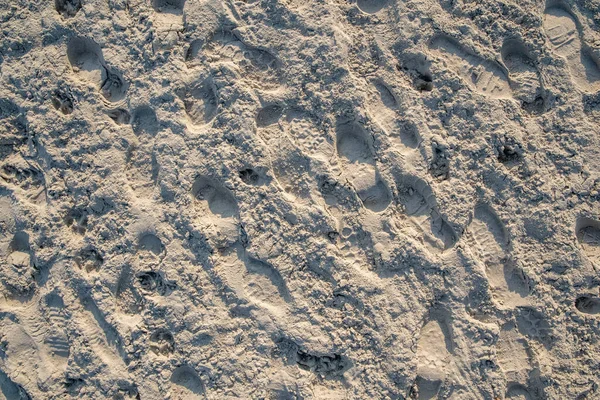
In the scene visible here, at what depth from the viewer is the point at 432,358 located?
1287 millimetres

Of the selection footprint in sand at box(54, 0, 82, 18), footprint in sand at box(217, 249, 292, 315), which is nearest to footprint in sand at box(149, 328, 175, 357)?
footprint in sand at box(217, 249, 292, 315)

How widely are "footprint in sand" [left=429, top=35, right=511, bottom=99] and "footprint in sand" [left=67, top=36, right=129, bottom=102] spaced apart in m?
0.97

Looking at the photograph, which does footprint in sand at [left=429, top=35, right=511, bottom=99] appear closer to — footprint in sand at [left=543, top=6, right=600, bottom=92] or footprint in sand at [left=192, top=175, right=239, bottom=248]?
footprint in sand at [left=543, top=6, right=600, bottom=92]

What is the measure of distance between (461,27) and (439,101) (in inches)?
9.6

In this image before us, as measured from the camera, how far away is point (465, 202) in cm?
134

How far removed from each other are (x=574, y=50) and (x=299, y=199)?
0.96m

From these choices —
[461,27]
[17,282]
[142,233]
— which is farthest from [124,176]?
[461,27]

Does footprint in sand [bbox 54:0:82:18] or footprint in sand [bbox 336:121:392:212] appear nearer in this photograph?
footprint in sand [bbox 336:121:392:212]

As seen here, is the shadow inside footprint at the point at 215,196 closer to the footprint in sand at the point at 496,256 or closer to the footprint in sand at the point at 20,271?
the footprint in sand at the point at 20,271

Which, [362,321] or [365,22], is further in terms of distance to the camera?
[365,22]

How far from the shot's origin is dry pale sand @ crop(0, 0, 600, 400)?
1.30 meters

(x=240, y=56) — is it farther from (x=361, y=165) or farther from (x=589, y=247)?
(x=589, y=247)

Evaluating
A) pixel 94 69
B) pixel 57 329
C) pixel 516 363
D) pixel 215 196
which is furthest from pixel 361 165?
pixel 57 329

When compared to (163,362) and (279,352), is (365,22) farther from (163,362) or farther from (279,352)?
(163,362)
